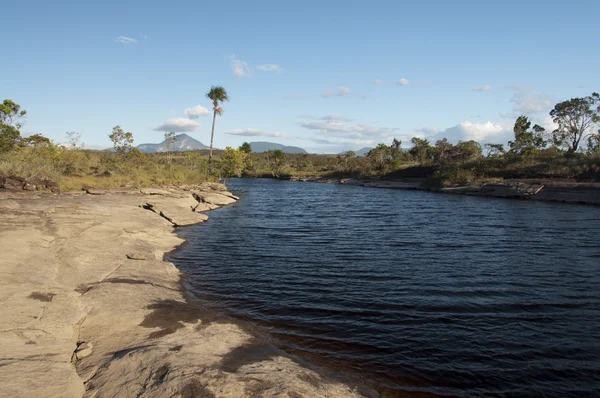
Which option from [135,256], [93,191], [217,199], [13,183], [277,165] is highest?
[277,165]

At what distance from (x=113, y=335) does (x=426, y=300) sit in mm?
7986

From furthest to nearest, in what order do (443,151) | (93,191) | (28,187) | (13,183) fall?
(443,151), (93,191), (28,187), (13,183)

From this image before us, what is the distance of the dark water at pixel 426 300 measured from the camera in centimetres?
674

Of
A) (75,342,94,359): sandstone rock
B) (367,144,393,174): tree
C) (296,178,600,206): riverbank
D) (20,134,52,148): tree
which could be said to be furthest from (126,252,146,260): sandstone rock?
(367,144,393,174): tree

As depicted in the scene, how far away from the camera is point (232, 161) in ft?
177

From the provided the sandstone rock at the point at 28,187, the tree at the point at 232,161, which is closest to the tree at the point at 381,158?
the tree at the point at 232,161

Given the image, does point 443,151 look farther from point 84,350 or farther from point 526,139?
point 84,350

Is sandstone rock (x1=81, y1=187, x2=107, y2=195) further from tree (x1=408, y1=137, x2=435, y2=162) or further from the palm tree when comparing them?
tree (x1=408, y1=137, x2=435, y2=162)

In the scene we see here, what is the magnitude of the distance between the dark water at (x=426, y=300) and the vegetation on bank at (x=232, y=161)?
2006 centimetres

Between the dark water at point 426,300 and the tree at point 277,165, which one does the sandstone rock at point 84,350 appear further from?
the tree at point 277,165

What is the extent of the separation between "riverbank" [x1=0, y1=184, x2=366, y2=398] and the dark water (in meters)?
1.36

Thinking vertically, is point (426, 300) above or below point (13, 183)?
below

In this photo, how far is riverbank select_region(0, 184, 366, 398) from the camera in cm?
492

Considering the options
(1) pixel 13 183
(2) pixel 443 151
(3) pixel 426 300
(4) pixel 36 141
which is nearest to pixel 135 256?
(3) pixel 426 300
